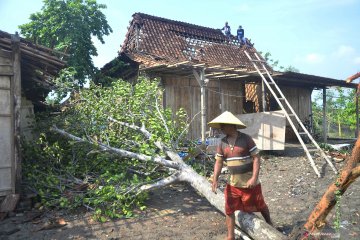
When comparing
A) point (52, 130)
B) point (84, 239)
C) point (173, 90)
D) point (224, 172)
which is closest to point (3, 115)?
point (52, 130)

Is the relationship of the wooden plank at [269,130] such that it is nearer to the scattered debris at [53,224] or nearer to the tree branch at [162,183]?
the tree branch at [162,183]

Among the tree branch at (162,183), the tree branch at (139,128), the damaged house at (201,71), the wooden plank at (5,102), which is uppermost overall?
the damaged house at (201,71)

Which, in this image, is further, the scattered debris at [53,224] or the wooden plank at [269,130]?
the wooden plank at [269,130]

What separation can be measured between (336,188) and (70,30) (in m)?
11.5

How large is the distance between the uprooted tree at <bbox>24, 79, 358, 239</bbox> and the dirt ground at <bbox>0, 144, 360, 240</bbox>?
0.26 meters

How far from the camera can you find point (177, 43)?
12617 millimetres

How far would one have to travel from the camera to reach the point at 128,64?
11031mm

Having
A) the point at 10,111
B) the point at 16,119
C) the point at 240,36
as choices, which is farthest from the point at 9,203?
the point at 240,36

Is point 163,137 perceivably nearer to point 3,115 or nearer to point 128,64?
point 3,115

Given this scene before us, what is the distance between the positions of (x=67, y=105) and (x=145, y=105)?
2099mm

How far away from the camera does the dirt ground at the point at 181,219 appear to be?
155 inches

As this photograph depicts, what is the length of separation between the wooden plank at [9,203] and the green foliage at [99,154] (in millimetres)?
381

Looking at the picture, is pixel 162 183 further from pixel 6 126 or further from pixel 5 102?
pixel 5 102

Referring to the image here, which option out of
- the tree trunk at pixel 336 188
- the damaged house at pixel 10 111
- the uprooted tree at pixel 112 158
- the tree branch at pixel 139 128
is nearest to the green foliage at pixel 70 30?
the uprooted tree at pixel 112 158
